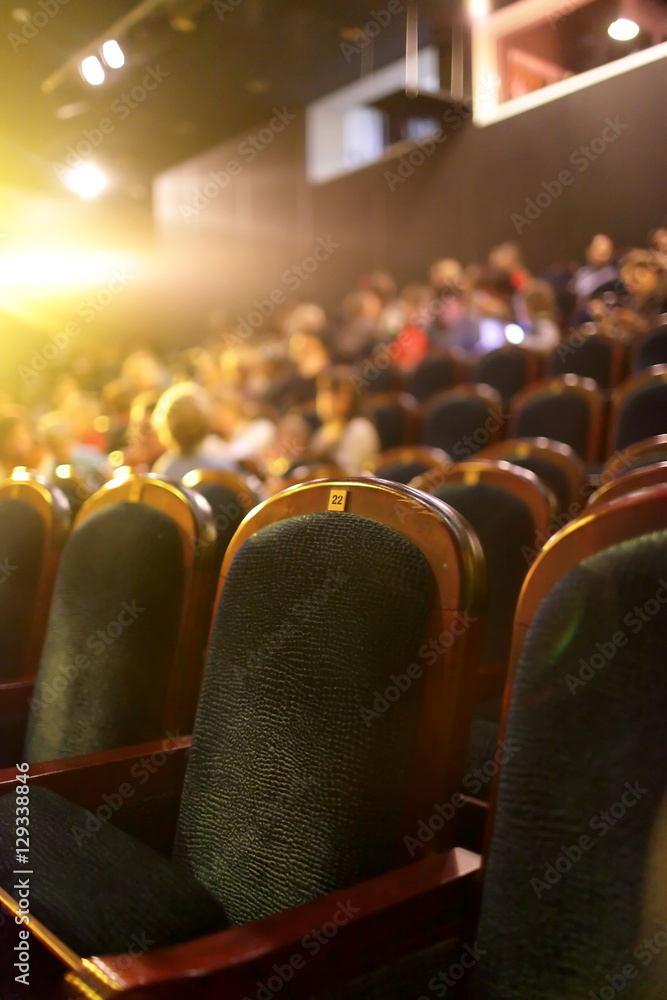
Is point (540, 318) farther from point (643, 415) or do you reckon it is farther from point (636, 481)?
point (636, 481)

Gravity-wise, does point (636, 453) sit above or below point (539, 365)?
below

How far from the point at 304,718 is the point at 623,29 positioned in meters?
1.30

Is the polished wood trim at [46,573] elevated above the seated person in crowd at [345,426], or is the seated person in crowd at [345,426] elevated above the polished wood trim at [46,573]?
the seated person in crowd at [345,426]

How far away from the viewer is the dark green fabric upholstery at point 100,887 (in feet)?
1.73

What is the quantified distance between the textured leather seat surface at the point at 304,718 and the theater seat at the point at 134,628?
0.46 ft

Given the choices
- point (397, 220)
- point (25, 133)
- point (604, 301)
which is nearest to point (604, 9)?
point (604, 301)

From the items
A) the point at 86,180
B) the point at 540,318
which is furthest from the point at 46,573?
the point at 86,180

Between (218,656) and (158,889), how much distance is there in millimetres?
202

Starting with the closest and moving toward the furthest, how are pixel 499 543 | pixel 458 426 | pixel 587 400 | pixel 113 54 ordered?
pixel 499 543 → pixel 587 400 → pixel 458 426 → pixel 113 54

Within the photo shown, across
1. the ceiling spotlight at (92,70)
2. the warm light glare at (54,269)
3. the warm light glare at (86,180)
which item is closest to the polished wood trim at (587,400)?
the ceiling spotlight at (92,70)

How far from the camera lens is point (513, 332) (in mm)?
3420

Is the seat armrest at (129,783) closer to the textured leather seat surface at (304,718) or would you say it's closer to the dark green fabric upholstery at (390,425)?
the textured leather seat surface at (304,718)

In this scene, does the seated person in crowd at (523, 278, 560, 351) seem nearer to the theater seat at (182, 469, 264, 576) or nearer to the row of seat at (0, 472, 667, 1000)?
the theater seat at (182, 469, 264, 576)

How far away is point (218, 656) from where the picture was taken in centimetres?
72
